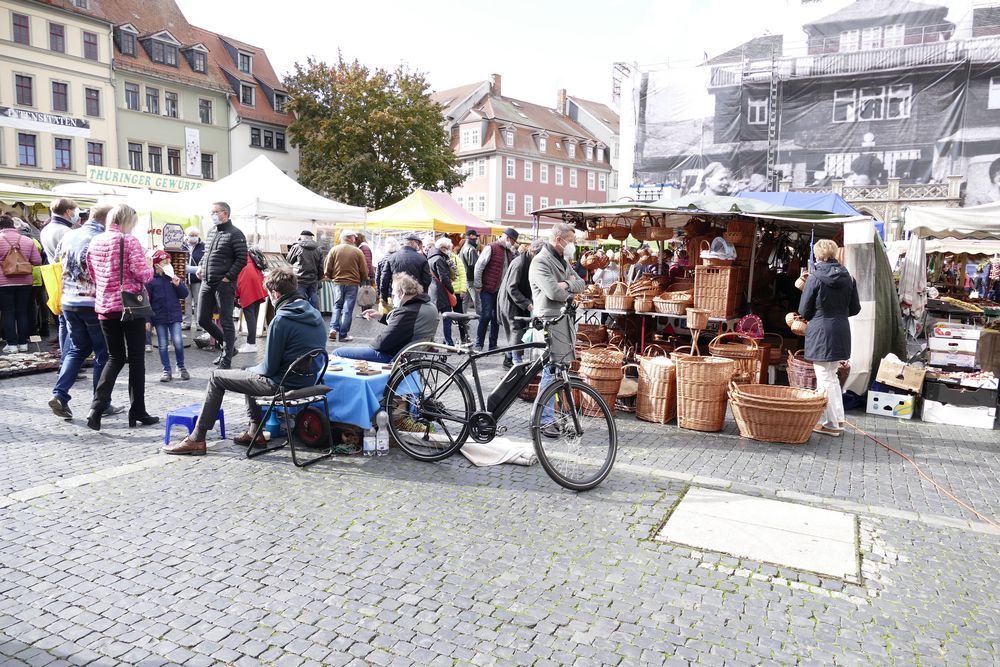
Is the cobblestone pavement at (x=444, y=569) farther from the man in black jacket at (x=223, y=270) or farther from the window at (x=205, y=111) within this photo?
the window at (x=205, y=111)

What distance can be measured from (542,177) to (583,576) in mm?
58022

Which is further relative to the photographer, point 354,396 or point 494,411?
point 354,396

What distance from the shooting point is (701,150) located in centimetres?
3356

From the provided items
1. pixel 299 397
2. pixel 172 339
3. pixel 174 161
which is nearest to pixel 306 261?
pixel 172 339

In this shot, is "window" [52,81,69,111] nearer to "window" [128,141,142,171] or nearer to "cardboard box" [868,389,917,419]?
"window" [128,141,142,171]

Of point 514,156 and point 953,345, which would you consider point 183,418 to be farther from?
point 514,156

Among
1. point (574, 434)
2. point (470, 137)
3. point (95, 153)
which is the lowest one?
point (574, 434)

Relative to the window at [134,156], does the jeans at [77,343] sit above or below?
below

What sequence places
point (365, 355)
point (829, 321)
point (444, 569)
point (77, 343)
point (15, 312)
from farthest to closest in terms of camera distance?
1. point (15, 312)
2. point (829, 321)
3. point (77, 343)
4. point (365, 355)
5. point (444, 569)

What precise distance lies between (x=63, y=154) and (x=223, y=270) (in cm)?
3214

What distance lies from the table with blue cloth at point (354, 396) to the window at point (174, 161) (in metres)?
37.9

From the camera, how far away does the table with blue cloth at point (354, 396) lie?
553 centimetres

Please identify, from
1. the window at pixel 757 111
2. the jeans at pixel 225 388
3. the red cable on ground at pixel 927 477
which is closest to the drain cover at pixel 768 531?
the red cable on ground at pixel 927 477

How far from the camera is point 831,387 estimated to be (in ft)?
22.4
